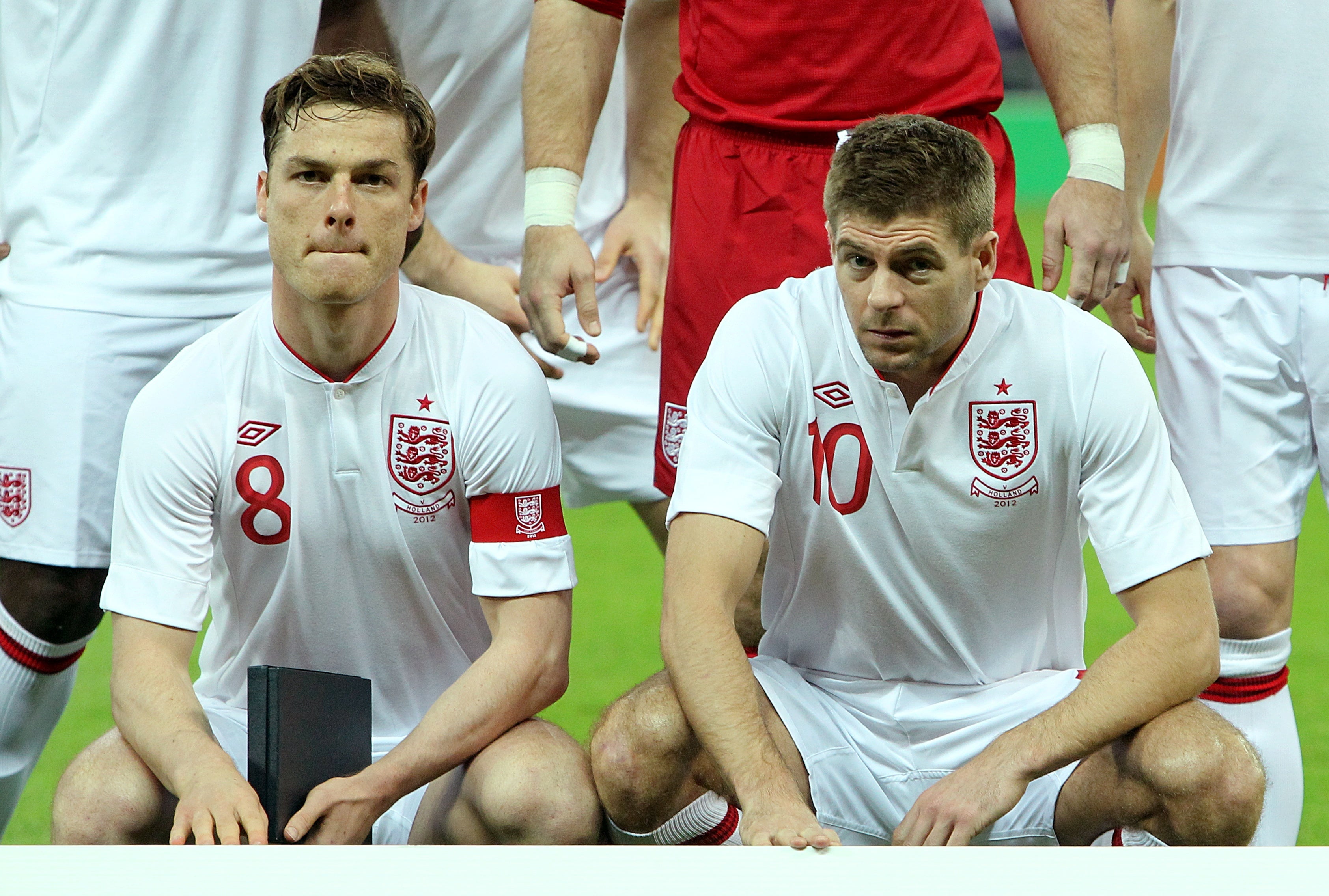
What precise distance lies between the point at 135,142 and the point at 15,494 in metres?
0.69

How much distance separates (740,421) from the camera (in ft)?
8.09

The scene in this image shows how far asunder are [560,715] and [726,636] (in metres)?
2.14

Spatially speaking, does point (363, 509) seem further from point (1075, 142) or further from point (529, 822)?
point (1075, 142)

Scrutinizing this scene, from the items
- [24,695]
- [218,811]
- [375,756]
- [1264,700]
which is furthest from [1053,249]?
[24,695]

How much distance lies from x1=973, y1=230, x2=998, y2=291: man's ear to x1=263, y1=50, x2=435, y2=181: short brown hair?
3.08 ft

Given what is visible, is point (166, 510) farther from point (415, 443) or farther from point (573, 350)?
point (573, 350)

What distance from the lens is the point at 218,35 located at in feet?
9.61

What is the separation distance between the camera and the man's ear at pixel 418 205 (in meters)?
2.64

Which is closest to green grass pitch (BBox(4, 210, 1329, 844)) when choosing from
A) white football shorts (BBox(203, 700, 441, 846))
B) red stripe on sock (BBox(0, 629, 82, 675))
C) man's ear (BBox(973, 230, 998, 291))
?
red stripe on sock (BBox(0, 629, 82, 675))

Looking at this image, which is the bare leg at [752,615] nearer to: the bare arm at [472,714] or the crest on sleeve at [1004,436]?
the bare arm at [472,714]

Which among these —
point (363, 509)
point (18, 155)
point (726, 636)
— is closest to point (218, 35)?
point (18, 155)
